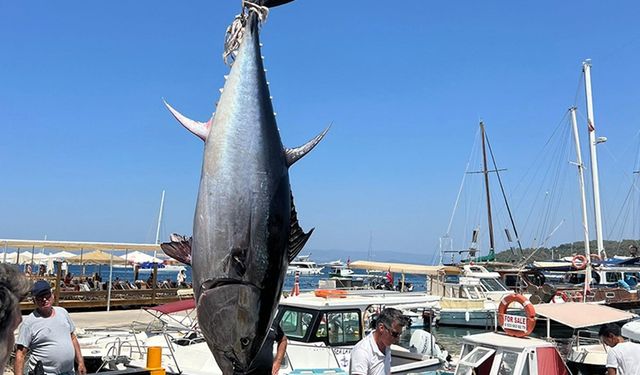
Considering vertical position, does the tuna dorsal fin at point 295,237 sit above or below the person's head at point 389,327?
above

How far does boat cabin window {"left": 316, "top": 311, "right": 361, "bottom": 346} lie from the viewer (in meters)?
8.64

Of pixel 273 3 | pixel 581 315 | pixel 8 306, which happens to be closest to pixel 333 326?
pixel 581 315

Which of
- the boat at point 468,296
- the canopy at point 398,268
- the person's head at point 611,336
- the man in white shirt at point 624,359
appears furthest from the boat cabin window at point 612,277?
the man in white shirt at point 624,359

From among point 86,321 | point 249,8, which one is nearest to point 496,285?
point 86,321

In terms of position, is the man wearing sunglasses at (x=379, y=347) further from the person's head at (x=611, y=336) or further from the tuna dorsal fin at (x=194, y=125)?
the person's head at (x=611, y=336)

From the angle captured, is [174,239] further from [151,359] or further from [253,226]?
[151,359]

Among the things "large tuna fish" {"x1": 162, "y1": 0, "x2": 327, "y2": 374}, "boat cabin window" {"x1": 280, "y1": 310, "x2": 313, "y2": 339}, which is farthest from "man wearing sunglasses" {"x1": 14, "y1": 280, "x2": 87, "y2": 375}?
"boat cabin window" {"x1": 280, "y1": 310, "x2": 313, "y2": 339}

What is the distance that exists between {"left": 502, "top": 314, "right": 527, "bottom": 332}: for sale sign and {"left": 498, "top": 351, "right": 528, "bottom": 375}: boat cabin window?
541 mm

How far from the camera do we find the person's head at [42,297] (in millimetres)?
4181

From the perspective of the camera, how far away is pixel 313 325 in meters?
8.55

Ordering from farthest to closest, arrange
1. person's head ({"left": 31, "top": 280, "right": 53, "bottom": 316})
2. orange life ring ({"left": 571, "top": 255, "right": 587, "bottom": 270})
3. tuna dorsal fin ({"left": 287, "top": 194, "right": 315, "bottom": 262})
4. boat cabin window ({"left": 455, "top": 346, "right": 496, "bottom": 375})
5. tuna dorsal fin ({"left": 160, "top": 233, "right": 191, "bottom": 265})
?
orange life ring ({"left": 571, "top": 255, "right": 587, "bottom": 270})
boat cabin window ({"left": 455, "top": 346, "right": 496, "bottom": 375})
person's head ({"left": 31, "top": 280, "right": 53, "bottom": 316})
tuna dorsal fin ({"left": 287, "top": 194, "right": 315, "bottom": 262})
tuna dorsal fin ({"left": 160, "top": 233, "right": 191, "bottom": 265})

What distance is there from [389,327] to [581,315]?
18.6 ft

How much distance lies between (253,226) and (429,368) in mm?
7230

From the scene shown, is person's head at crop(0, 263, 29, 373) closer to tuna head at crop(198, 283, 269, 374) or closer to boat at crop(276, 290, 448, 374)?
tuna head at crop(198, 283, 269, 374)
